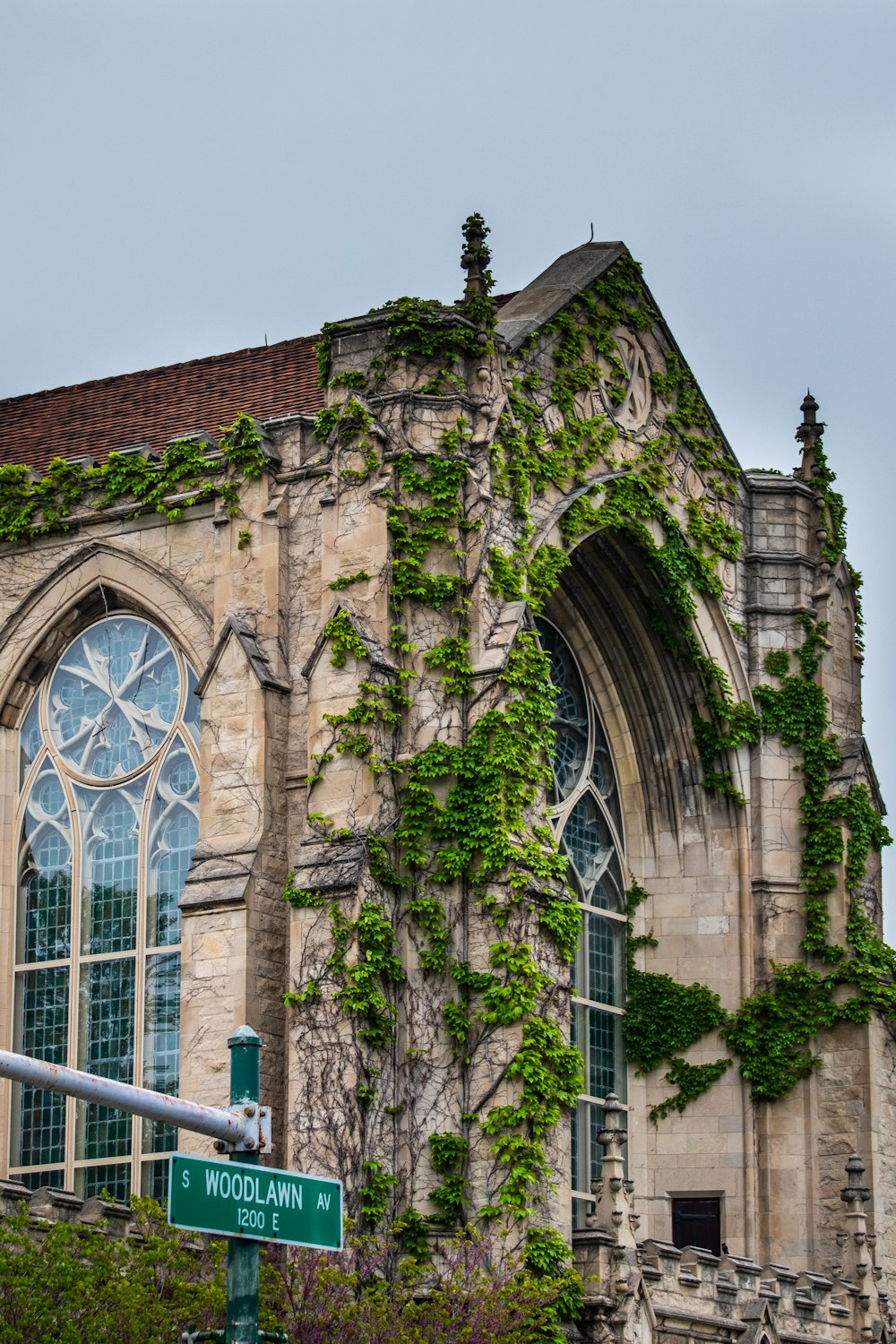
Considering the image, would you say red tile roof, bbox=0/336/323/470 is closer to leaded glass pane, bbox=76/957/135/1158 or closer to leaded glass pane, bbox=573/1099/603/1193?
leaded glass pane, bbox=76/957/135/1158

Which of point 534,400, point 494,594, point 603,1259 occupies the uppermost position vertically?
point 534,400

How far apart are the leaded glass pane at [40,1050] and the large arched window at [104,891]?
0.05 ft

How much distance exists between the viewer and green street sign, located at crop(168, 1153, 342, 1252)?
1350 cm

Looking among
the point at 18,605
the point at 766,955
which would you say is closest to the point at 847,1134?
the point at 766,955

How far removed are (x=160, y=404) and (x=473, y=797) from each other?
1004cm

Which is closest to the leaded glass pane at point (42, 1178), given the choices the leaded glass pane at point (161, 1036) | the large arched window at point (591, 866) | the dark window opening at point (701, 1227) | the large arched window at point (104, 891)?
the large arched window at point (104, 891)

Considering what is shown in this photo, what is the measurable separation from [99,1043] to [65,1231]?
8.66 m

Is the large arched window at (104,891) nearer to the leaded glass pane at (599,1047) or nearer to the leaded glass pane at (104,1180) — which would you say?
the leaded glass pane at (104,1180)

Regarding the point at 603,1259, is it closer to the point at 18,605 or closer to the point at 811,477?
the point at 18,605

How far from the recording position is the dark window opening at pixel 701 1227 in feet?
117

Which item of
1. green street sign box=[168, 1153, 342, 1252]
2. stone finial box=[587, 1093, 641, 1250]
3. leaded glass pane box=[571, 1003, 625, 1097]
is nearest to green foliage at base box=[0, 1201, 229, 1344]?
stone finial box=[587, 1093, 641, 1250]

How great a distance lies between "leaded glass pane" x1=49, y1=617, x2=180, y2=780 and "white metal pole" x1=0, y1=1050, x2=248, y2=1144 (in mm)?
19313

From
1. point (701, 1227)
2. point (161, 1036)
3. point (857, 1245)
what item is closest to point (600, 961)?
point (701, 1227)

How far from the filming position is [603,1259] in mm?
29625
